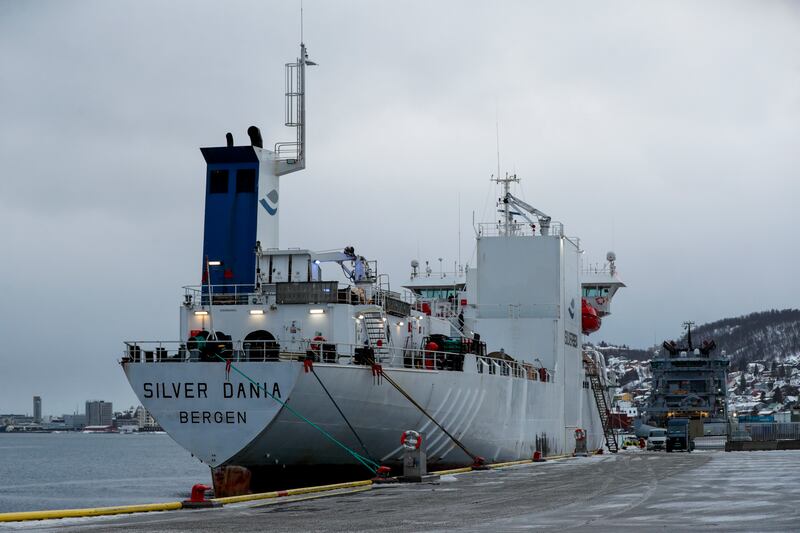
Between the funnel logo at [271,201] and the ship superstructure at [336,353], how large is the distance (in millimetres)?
50

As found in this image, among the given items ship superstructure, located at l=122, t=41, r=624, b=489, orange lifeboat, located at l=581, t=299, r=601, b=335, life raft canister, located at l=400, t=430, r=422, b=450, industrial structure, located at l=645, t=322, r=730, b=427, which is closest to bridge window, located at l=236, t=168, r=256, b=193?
ship superstructure, located at l=122, t=41, r=624, b=489

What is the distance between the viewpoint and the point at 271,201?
3297 cm

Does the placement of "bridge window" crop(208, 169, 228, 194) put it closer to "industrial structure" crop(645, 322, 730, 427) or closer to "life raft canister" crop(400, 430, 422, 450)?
"life raft canister" crop(400, 430, 422, 450)

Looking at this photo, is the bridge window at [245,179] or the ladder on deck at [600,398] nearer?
the bridge window at [245,179]

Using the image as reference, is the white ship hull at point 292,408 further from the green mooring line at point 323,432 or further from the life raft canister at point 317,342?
the life raft canister at point 317,342

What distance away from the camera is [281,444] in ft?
84.4

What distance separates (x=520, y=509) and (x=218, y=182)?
1846 centimetres

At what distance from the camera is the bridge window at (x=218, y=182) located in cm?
3256

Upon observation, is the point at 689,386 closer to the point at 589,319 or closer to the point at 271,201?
the point at 589,319

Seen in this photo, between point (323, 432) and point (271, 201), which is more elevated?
point (271, 201)

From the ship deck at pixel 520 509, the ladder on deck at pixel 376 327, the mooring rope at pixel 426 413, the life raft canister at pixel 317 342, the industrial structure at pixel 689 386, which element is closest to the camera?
the ship deck at pixel 520 509

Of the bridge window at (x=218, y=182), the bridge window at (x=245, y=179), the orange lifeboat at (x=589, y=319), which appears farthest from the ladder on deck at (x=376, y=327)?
the orange lifeboat at (x=589, y=319)

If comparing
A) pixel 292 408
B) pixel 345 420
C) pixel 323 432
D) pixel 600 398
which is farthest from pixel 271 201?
pixel 600 398

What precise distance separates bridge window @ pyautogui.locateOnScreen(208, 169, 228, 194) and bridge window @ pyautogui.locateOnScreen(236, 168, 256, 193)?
1.22 feet
